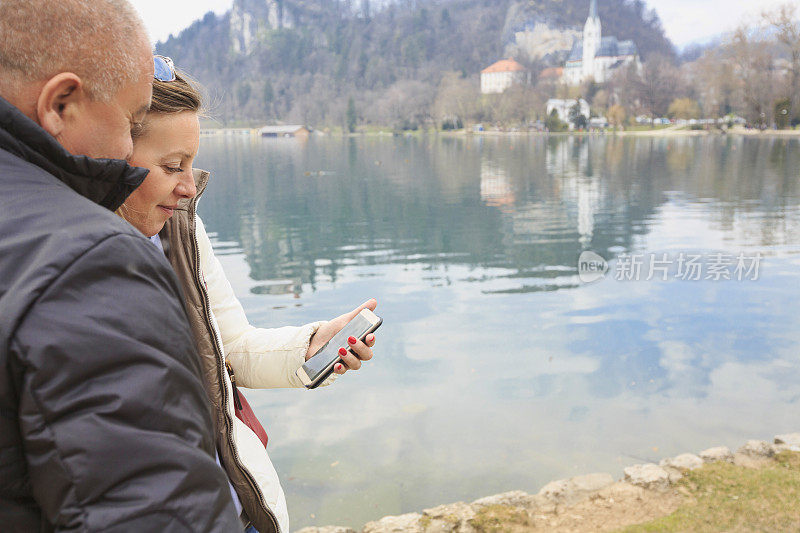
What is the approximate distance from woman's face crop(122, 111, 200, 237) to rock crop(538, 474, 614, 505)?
3.29 m

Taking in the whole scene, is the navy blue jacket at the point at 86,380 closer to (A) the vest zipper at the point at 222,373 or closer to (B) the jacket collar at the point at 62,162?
(B) the jacket collar at the point at 62,162

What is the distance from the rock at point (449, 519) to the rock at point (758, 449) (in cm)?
221

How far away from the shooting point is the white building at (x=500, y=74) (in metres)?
116

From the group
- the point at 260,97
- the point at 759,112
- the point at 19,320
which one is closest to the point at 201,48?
the point at 260,97

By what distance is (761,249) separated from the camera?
13344 mm

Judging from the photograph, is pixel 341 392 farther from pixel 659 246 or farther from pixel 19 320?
pixel 659 246

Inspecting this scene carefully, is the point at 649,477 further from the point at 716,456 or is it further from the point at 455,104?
the point at 455,104

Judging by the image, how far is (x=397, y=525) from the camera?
3.82 meters

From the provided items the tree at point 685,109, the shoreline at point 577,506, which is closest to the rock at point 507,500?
the shoreline at point 577,506

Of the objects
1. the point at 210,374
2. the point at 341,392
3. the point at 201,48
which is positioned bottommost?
the point at 341,392

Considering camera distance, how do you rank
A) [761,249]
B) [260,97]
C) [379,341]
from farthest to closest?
1. [260,97]
2. [761,249]
3. [379,341]

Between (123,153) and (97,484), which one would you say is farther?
(123,153)

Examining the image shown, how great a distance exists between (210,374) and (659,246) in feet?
45.4

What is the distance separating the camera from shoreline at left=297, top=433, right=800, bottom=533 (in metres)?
3.76
